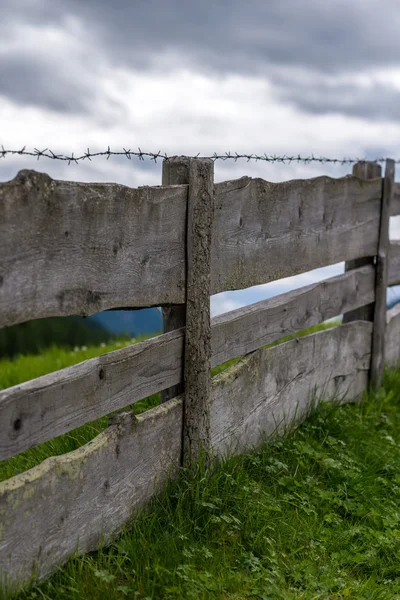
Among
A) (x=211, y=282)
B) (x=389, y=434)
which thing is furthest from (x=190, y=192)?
(x=389, y=434)

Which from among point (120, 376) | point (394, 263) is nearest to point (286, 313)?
point (120, 376)

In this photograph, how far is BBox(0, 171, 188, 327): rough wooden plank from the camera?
122 inches

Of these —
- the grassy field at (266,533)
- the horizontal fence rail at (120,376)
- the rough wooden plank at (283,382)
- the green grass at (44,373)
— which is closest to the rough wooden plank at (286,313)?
the horizontal fence rail at (120,376)

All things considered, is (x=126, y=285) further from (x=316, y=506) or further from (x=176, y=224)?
(x=316, y=506)

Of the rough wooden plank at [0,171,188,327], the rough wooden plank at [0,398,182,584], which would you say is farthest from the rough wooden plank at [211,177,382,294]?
the rough wooden plank at [0,398,182,584]

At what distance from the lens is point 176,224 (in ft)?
13.2

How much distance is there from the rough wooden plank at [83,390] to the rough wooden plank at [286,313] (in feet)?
1.58

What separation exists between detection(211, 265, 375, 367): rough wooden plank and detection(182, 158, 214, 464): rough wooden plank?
0.19 metres

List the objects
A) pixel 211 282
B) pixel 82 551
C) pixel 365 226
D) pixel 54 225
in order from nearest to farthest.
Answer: pixel 54 225
pixel 82 551
pixel 211 282
pixel 365 226

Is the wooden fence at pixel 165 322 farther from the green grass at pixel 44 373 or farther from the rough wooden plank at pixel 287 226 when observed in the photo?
the green grass at pixel 44 373

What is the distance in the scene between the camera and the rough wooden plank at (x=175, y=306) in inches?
162

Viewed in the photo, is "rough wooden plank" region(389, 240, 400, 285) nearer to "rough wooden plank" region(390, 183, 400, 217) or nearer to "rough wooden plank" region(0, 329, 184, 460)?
"rough wooden plank" region(390, 183, 400, 217)

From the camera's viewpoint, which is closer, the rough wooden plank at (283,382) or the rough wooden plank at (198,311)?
the rough wooden plank at (198,311)

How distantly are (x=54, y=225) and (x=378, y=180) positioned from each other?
4.21 meters
